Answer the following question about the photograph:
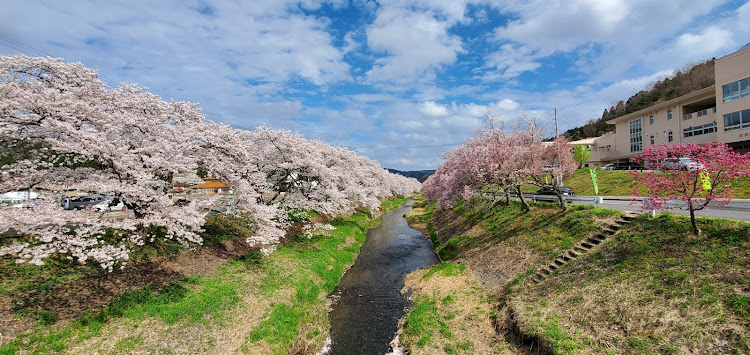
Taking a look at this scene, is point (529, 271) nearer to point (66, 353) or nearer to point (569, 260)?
point (569, 260)

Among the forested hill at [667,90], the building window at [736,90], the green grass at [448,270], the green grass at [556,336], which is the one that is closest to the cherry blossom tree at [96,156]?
the green grass at [448,270]

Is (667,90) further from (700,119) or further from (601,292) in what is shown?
(601,292)

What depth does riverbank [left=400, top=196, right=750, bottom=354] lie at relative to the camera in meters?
11.6

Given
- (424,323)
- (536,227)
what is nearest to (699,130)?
(536,227)

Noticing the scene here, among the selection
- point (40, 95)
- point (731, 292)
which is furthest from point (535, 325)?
point (40, 95)

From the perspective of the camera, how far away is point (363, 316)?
19625mm

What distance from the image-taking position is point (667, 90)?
8794 centimetres

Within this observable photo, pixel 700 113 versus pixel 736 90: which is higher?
pixel 736 90

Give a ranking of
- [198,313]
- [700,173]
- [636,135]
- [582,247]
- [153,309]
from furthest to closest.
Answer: [636,135] → [582,247] → [198,313] → [153,309] → [700,173]

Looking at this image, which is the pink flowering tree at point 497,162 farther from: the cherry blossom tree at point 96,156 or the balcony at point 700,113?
the balcony at point 700,113

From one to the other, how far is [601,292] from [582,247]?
18.5ft

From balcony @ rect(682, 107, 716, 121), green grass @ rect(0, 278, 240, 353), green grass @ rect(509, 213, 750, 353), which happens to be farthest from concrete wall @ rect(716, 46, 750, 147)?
green grass @ rect(0, 278, 240, 353)

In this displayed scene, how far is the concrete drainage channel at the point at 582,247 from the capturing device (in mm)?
19328

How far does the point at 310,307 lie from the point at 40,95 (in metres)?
17.0
